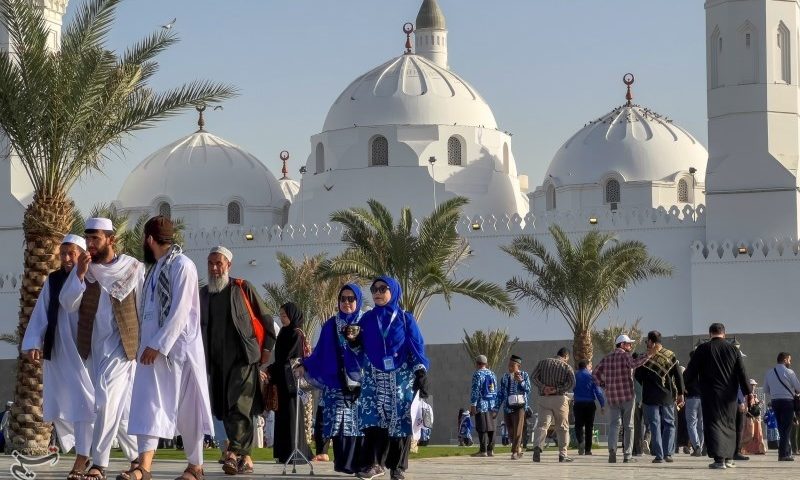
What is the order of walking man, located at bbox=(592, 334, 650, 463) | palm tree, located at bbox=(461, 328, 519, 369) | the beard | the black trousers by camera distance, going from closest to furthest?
1. the beard
2. walking man, located at bbox=(592, 334, 650, 463)
3. the black trousers
4. palm tree, located at bbox=(461, 328, 519, 369)

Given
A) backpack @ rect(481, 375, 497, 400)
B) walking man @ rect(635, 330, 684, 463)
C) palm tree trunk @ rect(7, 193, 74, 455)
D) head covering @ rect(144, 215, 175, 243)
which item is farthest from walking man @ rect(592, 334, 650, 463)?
head covering @ rect(144, 215, 175, 243)

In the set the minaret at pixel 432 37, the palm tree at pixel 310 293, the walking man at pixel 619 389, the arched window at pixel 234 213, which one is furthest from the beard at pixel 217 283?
the minaret at pixel 432 37

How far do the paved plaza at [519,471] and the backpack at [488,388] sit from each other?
4252 millimetres

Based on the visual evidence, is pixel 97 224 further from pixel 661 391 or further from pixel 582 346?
pixel 582 346

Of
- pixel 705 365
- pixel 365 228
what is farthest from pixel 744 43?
pixel 705 365

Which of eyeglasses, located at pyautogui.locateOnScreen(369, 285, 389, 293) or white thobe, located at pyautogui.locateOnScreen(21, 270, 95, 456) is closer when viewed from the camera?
white thobe, located at pyautogui.locateOnScreen(21, 270, 95, 456)

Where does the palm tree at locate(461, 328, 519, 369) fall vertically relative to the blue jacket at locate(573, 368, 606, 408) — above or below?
above

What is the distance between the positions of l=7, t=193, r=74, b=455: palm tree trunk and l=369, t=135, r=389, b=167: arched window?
28560mm

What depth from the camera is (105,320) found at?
10.1 metres

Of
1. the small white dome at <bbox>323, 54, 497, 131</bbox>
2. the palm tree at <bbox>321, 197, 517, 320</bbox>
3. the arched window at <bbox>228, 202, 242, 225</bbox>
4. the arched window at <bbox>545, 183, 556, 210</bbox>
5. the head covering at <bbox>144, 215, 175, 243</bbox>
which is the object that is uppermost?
the small white dome at <bbox>323, 54, 497, 131</bbox>

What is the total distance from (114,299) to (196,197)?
123ft

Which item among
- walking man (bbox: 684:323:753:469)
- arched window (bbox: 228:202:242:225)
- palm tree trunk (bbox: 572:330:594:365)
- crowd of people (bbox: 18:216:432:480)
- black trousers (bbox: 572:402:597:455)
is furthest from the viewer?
arched window (bbox: 228:202:242:225)

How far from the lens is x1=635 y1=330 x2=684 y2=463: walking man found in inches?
617

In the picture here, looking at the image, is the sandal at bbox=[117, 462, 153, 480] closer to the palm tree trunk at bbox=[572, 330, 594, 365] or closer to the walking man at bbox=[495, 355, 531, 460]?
the walking man at bbox=[495, 355, 531, 460]
